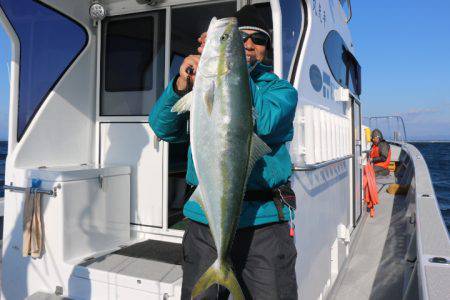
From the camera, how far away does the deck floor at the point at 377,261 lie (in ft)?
15.6

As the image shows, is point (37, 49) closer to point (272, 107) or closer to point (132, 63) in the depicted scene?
point (132, 63)

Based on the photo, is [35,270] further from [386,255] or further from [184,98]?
[386,255]

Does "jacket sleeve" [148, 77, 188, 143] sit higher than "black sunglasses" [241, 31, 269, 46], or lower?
lower

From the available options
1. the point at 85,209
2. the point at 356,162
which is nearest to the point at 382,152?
the point at 356,162

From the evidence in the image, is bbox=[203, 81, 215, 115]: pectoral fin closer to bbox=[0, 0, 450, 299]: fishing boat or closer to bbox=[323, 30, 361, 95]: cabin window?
bbox=[0, 0, 450, 299]: fishing boat

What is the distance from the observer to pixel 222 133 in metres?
1.63

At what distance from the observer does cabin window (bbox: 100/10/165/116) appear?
14.4ft

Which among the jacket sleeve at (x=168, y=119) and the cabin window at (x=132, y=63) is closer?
the jacket sleeve at (x=168, y=119)

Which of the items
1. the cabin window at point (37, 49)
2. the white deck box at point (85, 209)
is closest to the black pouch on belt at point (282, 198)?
the white deck box at point (85, 209)

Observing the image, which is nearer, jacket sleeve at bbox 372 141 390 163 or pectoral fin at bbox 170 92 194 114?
pectoral fin at bbox 170 92 194 114

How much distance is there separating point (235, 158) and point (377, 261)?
4.78 m

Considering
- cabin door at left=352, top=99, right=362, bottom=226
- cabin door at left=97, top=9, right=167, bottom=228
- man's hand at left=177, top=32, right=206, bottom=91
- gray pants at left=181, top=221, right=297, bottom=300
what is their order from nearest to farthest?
man's hand at left=177, top=32, right=206, bottom=91
gray pants at left=181, top=221, right=297, bottom=300
cabin door at left=97, top=9, right=167, bottom=228
cabin door at left=352, top=99, right=362, bottom=226

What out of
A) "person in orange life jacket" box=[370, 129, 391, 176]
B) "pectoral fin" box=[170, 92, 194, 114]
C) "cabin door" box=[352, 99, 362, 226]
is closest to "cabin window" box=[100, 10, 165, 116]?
"pectoral fin" box=[170, 92, 194, 114]

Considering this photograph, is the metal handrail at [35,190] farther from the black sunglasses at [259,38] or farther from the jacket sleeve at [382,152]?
the jacket sleeve at [382,152]
